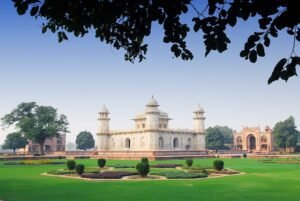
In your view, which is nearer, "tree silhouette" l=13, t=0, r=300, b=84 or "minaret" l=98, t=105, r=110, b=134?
"tree silhouette" l=13, t=0, r=300, b=84

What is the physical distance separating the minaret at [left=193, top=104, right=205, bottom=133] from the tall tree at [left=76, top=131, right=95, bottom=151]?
3708 centimetres

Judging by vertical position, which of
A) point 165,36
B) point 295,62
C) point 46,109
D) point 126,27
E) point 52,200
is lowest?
point 52,200

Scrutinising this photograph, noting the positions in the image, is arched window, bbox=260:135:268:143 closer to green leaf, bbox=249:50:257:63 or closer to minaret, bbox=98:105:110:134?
minaret, bbox=98:105:110:134

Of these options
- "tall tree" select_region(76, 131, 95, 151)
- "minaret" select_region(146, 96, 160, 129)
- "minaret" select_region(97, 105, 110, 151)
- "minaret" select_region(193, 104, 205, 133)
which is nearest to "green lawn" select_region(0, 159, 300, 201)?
"minaret" select_region(146, 96, 160, 129)

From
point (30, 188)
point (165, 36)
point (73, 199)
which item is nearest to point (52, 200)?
point (73, 199)

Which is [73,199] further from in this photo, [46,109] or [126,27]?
[46,109]

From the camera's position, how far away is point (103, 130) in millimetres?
55031

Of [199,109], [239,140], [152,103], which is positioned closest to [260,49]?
[152,103]

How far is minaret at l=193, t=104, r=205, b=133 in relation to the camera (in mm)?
52906

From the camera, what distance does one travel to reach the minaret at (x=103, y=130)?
5481 centimetres

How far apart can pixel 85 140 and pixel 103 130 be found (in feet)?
99.5

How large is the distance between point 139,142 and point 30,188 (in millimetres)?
36034

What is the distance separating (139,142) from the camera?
50.6 metres

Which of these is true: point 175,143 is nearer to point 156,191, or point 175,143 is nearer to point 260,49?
point 156,191
